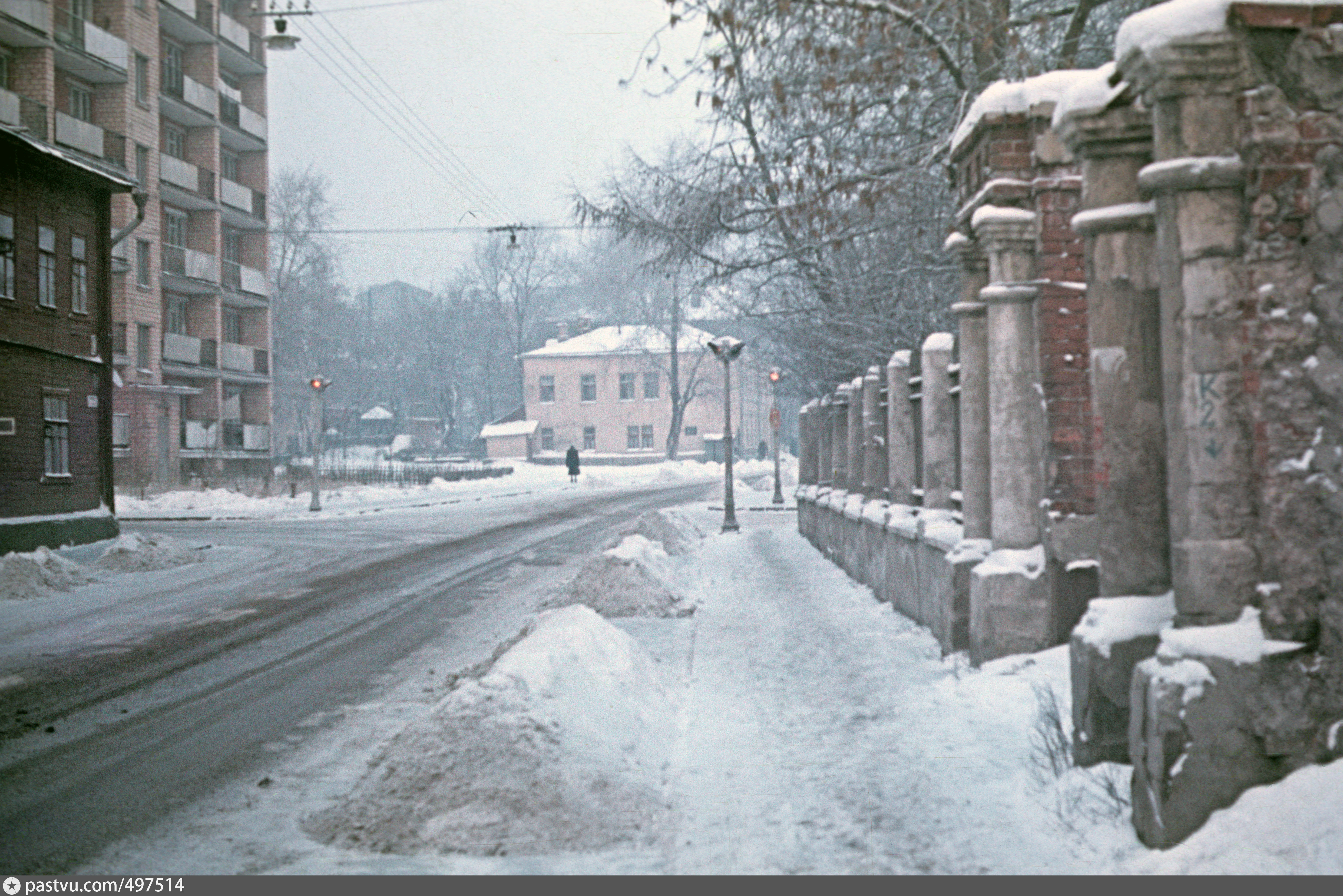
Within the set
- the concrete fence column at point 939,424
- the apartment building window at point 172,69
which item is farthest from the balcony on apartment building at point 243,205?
the concrete fence column at point 939,424

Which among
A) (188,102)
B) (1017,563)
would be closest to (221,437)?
(188,102)

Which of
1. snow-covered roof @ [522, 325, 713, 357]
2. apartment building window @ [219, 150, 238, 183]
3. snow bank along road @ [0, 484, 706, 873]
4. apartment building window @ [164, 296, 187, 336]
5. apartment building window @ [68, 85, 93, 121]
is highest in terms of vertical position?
apartment building window @ [219, 150, 238, 183]

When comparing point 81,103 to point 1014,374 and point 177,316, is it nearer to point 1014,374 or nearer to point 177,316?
point 177,316

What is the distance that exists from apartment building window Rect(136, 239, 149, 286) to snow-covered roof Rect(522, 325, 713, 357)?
32.4 meters

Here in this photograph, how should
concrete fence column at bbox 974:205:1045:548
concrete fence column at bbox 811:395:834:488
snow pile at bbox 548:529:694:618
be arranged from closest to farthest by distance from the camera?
concrete fence column at bbox 974:205:1045:548 → snow pile at bbox 548:529:694:618 → concrete fence column at bbox 811:395:834:488

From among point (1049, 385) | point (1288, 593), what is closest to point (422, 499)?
point (1049, 385)

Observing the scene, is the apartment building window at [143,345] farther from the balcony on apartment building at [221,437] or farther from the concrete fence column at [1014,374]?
the concrete fence column at [1014,374]

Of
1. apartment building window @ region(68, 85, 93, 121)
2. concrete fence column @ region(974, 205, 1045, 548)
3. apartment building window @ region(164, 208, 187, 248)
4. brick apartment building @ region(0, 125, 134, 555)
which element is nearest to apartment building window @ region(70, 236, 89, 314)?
brick apartment building @ region(0, 125, 134, 555)

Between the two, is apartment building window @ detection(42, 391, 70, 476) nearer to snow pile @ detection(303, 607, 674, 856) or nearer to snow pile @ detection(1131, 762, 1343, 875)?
snow pile @ detection(303, 607, 674, 856)

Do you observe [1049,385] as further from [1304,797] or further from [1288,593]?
[1304,797]

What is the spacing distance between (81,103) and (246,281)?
10.3 metres

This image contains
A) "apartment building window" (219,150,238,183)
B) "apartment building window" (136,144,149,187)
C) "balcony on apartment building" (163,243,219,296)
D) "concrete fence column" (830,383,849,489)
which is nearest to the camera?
"concrete fence column" (830,383,849,489)

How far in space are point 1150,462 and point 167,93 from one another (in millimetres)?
39827

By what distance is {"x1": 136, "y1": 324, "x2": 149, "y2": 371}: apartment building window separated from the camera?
37594 millimetres
